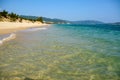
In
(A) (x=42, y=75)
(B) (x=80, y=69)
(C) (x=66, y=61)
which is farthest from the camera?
(C) (x=66, y=61)

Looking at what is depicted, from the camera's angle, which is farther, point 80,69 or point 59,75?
point 80,69

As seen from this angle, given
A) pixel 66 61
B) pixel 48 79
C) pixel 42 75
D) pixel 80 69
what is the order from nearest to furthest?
1. pixel 48 79
2. pixel 42 75
3. pixel 80 69
4. pixel 66 61

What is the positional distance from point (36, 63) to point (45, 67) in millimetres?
818

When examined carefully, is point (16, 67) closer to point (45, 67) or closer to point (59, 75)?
point (45, 67)

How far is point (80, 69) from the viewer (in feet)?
25.7

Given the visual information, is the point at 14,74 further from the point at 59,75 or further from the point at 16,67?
the point at 59,75

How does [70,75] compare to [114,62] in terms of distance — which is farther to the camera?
[114,62]

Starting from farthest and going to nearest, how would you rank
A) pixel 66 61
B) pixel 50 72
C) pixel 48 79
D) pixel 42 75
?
pixel 66 61 → pixel 50 72 → pixel 42 75 → pixel 48 79

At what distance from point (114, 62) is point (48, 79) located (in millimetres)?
4204

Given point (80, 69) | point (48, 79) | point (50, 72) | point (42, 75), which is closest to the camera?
point (48, 79)

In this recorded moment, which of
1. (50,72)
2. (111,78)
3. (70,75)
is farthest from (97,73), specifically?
(50,72)

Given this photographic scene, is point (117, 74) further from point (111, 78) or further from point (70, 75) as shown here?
point (70, 75)

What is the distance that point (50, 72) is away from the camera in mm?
7324

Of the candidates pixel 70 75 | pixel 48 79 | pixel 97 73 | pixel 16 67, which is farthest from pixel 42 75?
pixel 97 73
